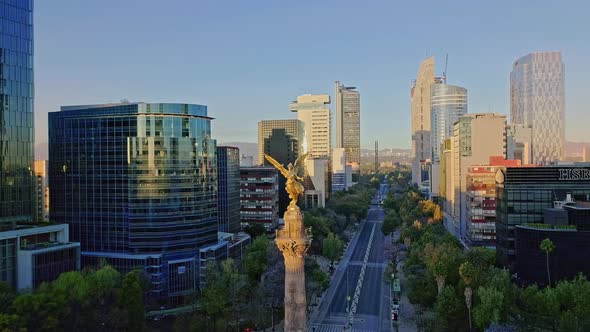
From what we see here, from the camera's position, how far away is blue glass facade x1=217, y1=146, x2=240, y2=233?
5330 inches

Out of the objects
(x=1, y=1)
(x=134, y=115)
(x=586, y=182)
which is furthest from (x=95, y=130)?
(x=586, y=182)

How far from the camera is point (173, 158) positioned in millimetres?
94375

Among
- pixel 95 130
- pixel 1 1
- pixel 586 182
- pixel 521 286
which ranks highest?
pixel 1 1

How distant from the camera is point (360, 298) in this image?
9731 cm

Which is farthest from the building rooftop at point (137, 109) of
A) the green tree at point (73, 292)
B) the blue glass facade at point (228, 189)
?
the blue glass facade at point (228, 189)

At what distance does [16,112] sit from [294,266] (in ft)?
250

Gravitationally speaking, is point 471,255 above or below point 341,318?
above

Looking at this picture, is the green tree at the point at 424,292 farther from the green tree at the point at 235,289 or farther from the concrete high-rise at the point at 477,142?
the concrete high-rise at the point at 477,142

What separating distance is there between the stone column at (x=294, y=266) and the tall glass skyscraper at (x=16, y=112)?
2708 inches

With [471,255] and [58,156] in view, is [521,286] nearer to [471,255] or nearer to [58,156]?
[471,255]

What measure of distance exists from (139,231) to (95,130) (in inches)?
805

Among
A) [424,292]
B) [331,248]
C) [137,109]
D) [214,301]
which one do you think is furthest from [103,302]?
[331,248]

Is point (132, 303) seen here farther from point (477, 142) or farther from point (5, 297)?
point (477, 142)

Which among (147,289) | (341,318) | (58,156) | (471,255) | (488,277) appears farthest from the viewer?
(58,156)
